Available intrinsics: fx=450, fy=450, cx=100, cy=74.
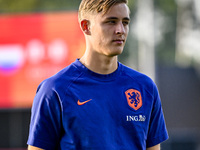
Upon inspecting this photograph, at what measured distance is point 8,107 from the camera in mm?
12703

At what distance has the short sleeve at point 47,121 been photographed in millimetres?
2613

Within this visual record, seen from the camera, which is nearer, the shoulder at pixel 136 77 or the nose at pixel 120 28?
the nose at pixel 120 28

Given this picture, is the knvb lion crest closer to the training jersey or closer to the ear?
the training jersey

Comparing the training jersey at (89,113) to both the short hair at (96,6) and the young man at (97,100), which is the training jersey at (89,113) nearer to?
the young man at (97,100)

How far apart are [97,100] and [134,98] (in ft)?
0.79

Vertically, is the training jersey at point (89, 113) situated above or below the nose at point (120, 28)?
below

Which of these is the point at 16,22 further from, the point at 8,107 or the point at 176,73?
the point at 176,73

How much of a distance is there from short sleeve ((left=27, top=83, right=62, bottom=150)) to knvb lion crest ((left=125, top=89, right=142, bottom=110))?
432 mm

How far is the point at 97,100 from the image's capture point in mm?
2660

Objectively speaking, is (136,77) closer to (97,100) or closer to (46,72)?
(97,100)

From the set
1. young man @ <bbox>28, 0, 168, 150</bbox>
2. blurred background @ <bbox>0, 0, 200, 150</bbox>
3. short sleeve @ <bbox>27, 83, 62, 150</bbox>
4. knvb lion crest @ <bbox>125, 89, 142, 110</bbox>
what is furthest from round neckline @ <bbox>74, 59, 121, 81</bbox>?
blurred background @ <bbox>0, 0, 200, 150</bbox>

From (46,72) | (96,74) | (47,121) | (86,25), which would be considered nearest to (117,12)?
(86,25)

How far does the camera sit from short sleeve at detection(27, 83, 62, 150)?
8.57 ft

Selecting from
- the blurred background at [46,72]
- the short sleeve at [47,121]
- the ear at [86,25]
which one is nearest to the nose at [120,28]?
the ear at [86,25]
